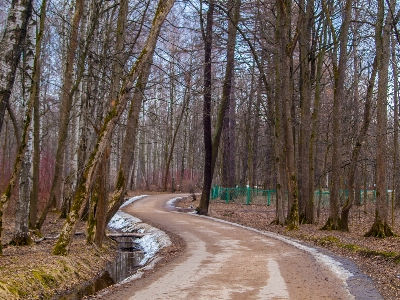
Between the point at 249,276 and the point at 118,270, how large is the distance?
152 inches

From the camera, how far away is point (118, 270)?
430 inches

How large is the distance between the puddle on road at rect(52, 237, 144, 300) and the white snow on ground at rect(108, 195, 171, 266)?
227 millimetres

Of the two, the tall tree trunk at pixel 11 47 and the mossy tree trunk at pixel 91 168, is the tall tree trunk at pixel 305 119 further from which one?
the tall tree trunk at pixel 11 47

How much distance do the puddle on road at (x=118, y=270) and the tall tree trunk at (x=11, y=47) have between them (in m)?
3.31

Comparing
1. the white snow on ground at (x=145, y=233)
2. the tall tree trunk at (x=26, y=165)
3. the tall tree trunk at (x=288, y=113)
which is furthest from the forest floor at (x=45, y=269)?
the tall tree trunk at (x=288, y=113)

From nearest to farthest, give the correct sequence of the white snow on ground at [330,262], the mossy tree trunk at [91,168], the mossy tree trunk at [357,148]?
the white snow on ground at [330,262] < the mossy tree trunk at [91,168] < the mossy tree trunk at [357,148]

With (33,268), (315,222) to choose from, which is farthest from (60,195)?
(33,268)

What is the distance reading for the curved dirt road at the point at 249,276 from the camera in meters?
7.04

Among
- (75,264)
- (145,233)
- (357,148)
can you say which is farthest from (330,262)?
(145,233)

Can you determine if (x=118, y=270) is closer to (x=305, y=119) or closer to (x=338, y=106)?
(x=338, y=106)

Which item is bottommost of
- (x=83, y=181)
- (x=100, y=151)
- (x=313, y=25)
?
(x=83, y=181)

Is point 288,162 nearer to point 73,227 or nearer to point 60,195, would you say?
point 73,227

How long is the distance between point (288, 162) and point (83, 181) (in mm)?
8496

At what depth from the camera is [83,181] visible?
9.72 metres
